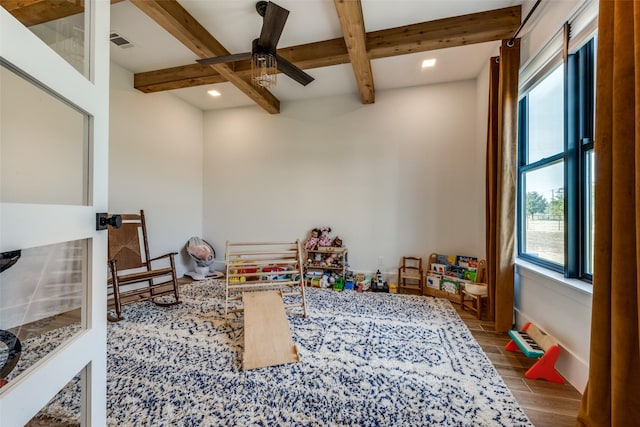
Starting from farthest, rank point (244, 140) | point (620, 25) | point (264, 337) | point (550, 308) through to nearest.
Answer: point (244, 140)
point (264, 337)
point (550, 308)
point (620, 25)

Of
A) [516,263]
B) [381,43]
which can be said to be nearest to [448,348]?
[516,263]

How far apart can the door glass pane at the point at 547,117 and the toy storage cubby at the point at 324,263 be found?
236cm

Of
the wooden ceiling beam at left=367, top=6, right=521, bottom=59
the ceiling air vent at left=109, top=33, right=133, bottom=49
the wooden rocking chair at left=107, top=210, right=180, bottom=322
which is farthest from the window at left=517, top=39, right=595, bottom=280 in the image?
the ceiling air vent at left=109, top=33, right=133, bottom=49

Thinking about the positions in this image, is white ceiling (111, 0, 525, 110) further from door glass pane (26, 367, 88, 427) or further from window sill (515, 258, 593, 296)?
door glass pane (26, 367, 88, 427)

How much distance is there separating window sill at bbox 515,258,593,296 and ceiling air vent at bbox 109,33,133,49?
436cm

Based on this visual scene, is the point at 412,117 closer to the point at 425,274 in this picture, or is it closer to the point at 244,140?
the point at 425,274

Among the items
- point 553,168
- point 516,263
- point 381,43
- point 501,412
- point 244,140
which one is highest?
point 381,43

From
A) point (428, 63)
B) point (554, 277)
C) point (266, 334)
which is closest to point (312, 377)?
point (266, 334)

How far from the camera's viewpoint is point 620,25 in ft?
3.38

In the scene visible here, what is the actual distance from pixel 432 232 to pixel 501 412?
7.53 feet

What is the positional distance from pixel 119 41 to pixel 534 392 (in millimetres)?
4586

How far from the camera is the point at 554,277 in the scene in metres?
1.74

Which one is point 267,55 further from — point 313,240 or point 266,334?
point 313,240

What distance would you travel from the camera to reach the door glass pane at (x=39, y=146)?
22.2 inches
